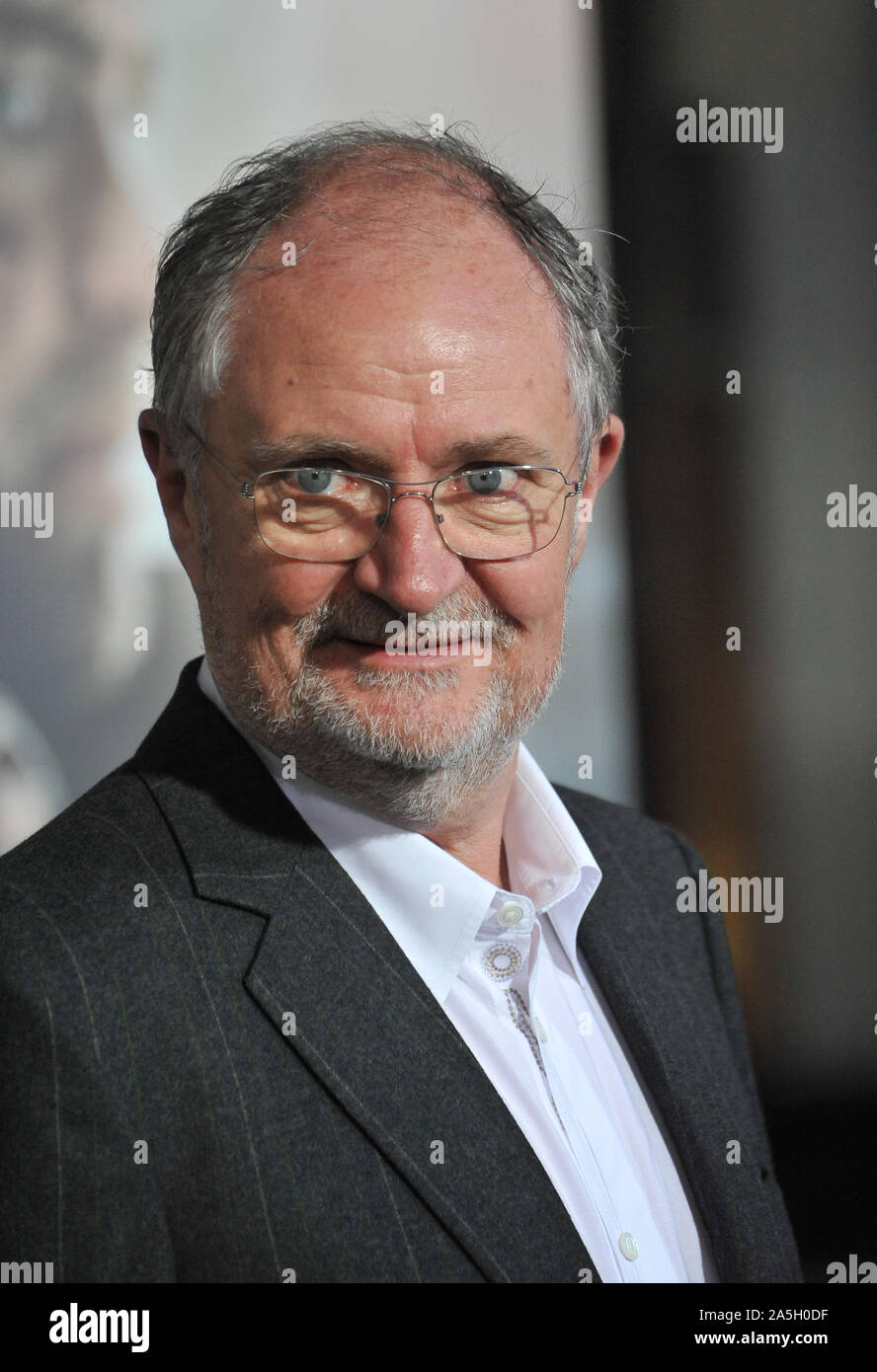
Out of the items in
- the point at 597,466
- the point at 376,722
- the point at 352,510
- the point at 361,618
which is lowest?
the point at 376,722

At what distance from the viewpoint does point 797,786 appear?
2.87m

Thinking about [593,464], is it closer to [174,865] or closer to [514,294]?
[514,294]

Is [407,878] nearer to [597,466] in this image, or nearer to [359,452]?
[359,452]

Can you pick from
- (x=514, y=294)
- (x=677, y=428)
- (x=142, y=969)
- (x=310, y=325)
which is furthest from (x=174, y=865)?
(x=677, y=428)

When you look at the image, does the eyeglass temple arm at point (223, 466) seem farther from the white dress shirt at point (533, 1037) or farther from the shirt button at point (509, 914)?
the shirt button at point (509, 914)

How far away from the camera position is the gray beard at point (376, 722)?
133 cm

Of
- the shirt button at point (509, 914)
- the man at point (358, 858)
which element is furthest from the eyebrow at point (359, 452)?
the shirt button at point (509, 914)

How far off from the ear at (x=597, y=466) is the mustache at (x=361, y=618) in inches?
10.6

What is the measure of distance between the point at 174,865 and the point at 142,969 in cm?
13

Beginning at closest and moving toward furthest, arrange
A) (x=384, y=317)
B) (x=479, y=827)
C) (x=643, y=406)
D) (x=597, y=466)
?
(x=384, y=317) → (x=479, y=827) → (x=597, y=466) → (x=643, y=406)

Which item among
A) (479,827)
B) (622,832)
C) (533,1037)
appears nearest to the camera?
(533,1037)

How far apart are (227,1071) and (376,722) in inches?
15.2

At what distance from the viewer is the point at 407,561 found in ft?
4.23

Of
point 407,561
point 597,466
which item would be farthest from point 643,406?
point 407,561
